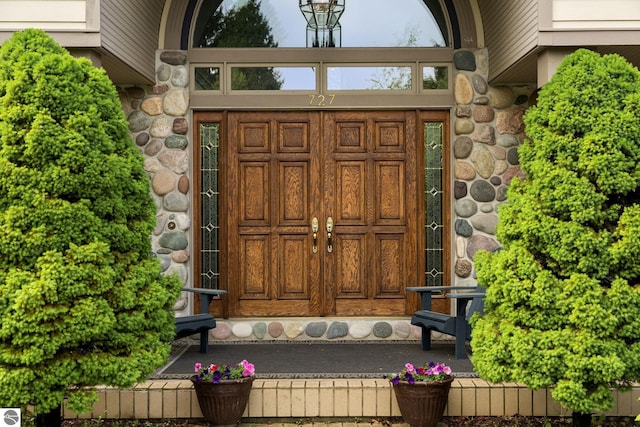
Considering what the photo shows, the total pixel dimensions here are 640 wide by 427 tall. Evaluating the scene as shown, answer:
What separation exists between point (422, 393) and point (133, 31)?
3.29 meters

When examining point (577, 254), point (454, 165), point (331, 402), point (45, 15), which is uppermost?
point (45, 15)

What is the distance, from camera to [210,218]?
6.02 meters

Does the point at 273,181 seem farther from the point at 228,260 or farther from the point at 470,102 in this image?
the point at 470,102

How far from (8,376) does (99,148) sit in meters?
1.09

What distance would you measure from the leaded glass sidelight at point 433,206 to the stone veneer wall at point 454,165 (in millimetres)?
138

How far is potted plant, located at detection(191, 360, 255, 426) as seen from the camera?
3949 millimetres

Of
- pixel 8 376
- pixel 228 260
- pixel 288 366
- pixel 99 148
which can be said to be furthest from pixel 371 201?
pixel 8 376

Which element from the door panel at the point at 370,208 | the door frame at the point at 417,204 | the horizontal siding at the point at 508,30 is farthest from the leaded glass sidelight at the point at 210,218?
the horizontal siding at the point at 508,30

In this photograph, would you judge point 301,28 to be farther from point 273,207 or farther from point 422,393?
point 422,393

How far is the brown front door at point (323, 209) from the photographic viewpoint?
19.6 ft

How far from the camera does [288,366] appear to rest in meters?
4.85

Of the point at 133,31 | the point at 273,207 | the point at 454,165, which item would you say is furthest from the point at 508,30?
the point at 133,31

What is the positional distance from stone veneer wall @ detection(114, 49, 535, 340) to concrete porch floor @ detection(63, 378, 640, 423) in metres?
1.72

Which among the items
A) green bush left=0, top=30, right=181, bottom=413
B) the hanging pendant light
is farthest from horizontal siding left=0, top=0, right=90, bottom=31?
the hanging pendant light
